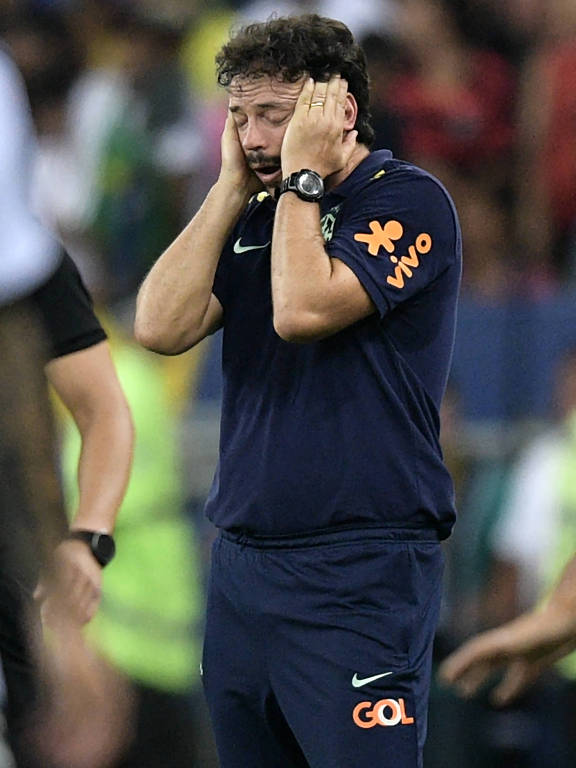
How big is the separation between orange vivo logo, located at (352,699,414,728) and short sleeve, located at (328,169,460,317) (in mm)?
923

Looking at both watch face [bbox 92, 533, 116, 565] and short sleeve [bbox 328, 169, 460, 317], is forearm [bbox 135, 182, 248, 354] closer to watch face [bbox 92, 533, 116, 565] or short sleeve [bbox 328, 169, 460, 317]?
short sleeve [bbox 328, 169, 460, 317]

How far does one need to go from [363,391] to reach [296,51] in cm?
85

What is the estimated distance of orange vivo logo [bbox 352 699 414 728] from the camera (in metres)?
3.94

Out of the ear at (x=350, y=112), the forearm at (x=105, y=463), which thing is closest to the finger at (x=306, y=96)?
the ear at (x=350, y=112)

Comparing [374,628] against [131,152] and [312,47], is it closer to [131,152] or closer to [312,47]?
[312,47]

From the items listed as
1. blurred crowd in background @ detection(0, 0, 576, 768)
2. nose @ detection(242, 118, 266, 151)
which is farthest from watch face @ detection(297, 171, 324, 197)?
blurred crowd in background @ detection(0, 0, 576, 768)

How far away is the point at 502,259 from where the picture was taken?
8.12m

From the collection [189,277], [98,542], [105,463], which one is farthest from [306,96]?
[98,542]

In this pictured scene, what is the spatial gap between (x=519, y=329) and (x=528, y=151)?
1.00 m

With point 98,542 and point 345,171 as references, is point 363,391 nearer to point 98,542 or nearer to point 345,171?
point 345,171

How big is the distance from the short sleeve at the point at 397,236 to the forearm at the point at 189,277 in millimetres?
308

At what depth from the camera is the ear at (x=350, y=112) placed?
4184 millimetres

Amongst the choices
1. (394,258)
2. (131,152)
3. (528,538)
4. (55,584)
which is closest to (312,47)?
(394,258)

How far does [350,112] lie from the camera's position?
4188mm
